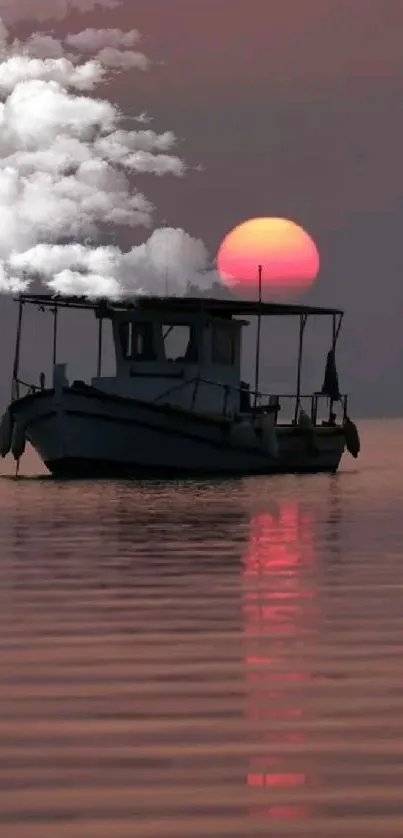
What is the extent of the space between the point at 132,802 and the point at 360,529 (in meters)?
26.0

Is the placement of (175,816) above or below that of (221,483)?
above

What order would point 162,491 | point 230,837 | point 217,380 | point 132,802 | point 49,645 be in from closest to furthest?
point 230,837 < point 132,802 < point 49,645 < point 162,491 < point 217,380

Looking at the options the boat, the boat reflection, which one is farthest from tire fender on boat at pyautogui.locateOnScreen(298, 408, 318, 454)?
the boat reflection

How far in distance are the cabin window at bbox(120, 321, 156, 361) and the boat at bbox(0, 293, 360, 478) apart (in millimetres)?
29

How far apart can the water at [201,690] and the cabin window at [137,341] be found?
78.3 ft

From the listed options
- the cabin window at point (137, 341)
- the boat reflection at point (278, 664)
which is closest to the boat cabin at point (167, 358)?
the cabin window at point (137, 341)

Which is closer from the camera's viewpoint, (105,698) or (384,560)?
(105,698)

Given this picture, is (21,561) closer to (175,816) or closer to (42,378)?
(175,816)

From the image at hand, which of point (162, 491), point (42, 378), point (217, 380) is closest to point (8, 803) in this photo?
point (162, 491)

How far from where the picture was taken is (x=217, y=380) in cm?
5409

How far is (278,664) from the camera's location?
14.6 meters

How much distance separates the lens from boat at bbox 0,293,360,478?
168ft

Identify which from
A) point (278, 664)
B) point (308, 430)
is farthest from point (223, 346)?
point (278, 664)

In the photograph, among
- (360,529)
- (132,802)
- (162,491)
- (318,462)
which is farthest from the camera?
(318,462)
